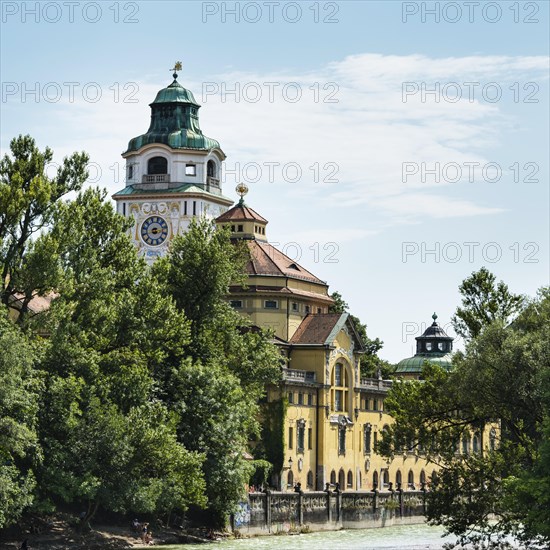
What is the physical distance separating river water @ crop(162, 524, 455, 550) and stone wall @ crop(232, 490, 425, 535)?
44.7 inches

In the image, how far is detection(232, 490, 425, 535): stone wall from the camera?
97.4 m

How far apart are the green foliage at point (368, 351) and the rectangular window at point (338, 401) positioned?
1306 centimetres

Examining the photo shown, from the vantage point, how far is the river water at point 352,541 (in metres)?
88.1

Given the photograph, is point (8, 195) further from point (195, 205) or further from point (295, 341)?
point (195, 205)

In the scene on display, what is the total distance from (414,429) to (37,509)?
690 inches

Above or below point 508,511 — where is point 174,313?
above

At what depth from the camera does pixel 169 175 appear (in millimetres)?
154375

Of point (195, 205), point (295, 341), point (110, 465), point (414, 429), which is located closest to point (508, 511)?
point (414, 429)

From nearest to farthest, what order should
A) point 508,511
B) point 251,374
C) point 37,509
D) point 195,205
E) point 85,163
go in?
point 508,511 → point 37,509 → point 85,163 → point 251,374 → point 195,205

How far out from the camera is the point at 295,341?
421 ft

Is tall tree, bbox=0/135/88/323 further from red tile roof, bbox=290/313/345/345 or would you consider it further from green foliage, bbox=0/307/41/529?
red tile roof, bbox=290/313/345/345

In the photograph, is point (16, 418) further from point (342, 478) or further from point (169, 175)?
point (169, 175)

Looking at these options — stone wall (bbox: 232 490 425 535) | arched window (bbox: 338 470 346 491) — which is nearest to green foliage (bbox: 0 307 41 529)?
stone wall (bbox: 232 490 425 535)

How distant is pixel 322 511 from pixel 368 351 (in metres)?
56.4
